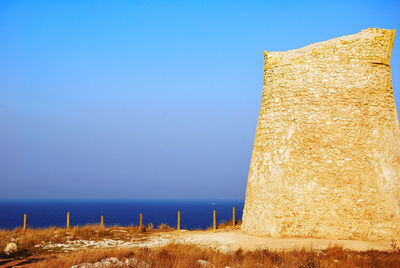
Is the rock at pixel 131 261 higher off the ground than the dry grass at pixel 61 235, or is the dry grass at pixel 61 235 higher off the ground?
the rock at pixel 131 261

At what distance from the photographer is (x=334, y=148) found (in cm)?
1517

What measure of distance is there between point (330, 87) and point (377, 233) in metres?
5.88

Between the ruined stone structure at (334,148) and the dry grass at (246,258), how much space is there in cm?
260

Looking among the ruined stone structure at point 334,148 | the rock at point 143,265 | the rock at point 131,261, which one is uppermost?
the ruined stone structure at point 334,148

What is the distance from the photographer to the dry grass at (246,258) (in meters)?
10.1

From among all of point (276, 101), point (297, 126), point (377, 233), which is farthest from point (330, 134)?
point (377, 233)

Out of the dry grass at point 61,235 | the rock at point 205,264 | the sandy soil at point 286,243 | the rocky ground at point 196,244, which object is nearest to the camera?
the rock at point 205,264

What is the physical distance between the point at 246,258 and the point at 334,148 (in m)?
6.52

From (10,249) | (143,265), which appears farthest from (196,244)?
(10,249)

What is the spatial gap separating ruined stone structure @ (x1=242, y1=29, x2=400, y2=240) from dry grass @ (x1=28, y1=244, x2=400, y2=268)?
8.53 ft

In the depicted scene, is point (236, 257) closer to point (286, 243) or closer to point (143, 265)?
point (143, 265)

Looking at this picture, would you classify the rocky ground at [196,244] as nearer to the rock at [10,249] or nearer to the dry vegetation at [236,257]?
the rock at [10,249]

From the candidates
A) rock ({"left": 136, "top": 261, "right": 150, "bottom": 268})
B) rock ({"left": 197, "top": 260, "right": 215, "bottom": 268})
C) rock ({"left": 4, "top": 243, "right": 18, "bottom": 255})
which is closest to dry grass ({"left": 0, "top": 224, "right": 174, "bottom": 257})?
rock ({"left": 4, "top": 243, "right": 18, "bottom": 255})

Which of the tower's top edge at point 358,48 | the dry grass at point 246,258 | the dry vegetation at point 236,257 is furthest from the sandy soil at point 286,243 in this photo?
the tower's top edge at point 358,48
